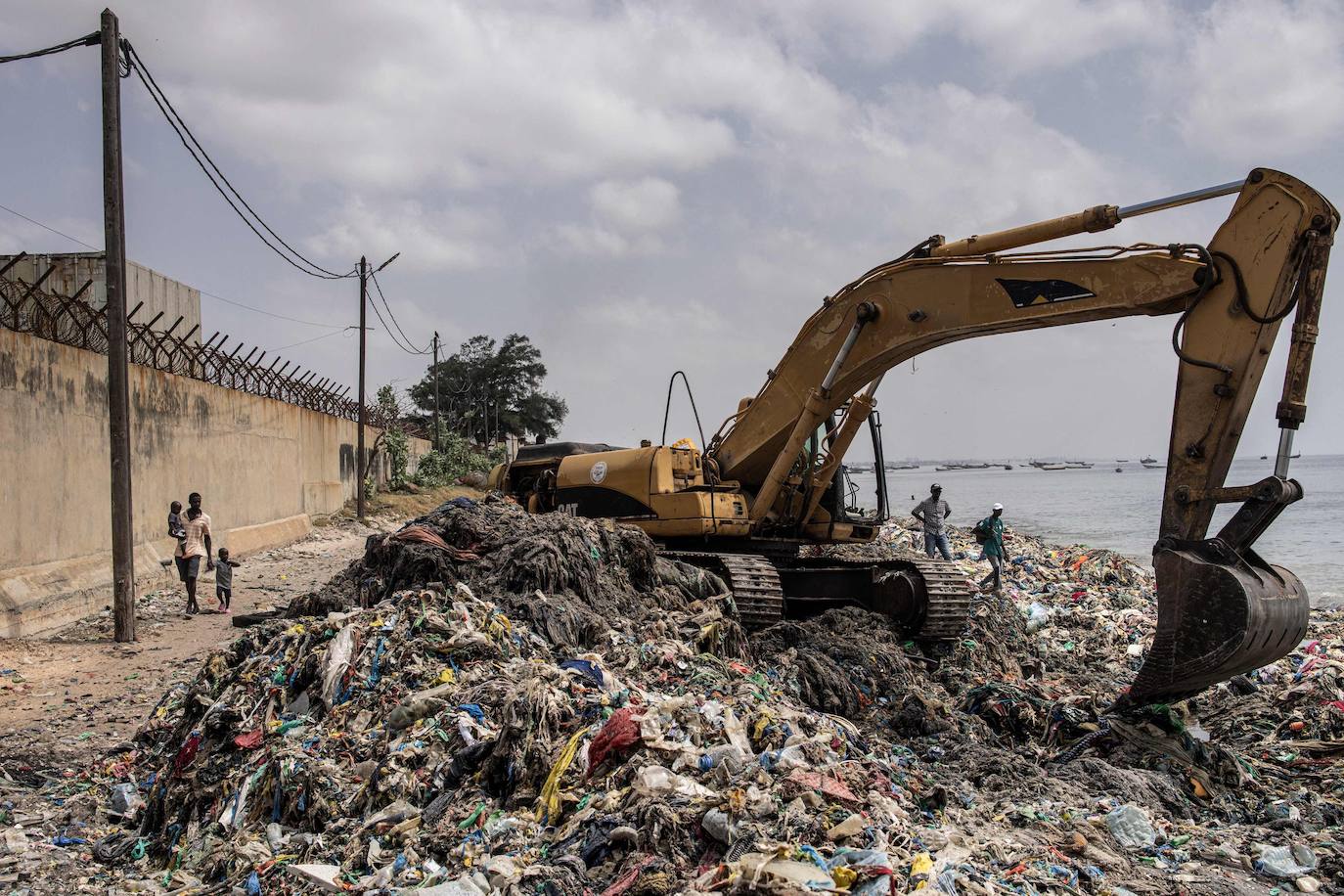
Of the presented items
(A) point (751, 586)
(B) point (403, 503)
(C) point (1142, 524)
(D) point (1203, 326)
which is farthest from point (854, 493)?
(C) point (1142, 524)

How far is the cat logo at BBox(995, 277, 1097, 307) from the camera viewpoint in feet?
23.3

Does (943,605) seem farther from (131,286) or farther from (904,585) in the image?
(131,286)

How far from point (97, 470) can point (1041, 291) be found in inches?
398

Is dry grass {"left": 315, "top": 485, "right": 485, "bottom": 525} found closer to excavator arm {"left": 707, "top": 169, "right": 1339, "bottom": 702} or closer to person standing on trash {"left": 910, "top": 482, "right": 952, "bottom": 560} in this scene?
person standing on trash {"left": 910, "top": 482, "right": 952, "bottom": 560}

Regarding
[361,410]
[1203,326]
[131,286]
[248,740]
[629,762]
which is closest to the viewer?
[629,762]

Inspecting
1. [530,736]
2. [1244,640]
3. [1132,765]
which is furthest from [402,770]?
[1244,640]

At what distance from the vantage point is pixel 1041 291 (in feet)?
23.9

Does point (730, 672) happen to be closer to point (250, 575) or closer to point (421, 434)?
point (250, 575)

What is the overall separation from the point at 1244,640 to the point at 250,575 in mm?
13450

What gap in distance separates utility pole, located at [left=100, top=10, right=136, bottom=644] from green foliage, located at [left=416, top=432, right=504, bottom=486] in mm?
21690

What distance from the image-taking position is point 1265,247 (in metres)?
6.25

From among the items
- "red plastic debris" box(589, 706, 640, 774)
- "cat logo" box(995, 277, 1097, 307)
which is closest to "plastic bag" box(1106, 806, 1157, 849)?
"red plastic debris" box(589, 706, 640, 774)

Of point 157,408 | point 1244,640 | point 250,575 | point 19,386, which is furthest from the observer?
point 250,575

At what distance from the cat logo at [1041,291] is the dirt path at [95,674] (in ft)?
22.6
